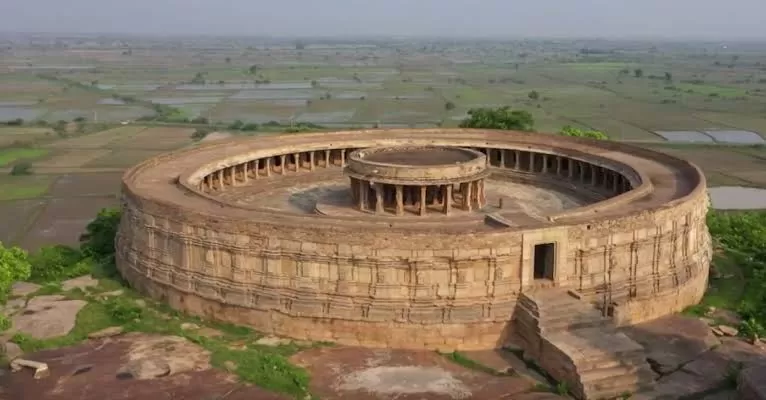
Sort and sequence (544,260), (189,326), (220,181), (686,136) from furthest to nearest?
(686,136), (220,181), (189,326), (544,260)

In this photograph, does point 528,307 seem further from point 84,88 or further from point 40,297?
point 84,88

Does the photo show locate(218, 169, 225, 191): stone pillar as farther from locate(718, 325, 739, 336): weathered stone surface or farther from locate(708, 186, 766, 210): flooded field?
locate(708, 186, 766, 210): flooded field

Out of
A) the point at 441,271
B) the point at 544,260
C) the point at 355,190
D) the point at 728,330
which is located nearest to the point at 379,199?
the point at 355,190

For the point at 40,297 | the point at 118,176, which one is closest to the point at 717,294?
the point at 40,297

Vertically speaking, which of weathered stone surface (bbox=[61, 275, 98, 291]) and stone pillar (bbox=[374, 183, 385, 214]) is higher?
stone pillar (bbox=[374, 183, 385, 214])

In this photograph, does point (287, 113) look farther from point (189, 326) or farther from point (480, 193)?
point (189, 326)

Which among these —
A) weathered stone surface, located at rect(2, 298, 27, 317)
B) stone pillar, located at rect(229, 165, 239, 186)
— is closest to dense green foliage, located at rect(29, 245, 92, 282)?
weathered stone surface, located at rect(2, 298, 27, 317)

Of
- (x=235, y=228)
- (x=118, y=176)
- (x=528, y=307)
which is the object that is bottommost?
(x=118, y=176)
